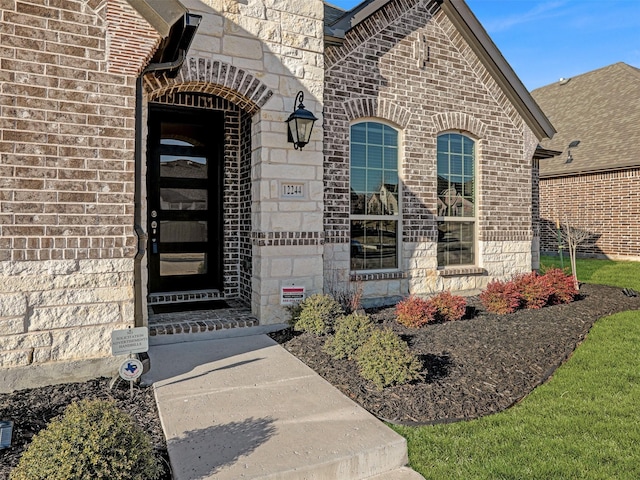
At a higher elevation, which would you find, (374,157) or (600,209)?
(374,157)

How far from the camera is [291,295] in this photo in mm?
5730

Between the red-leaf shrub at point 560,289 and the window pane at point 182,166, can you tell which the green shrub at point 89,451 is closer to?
the window pane at point 182,166

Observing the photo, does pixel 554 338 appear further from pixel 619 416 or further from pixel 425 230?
pixel 425 230

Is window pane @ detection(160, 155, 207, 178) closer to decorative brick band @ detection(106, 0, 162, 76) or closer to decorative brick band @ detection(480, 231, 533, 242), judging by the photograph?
decorative brick band @ detection(106, 0, 162, 76)

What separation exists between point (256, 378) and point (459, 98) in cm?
647

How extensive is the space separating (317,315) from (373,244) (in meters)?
2.24

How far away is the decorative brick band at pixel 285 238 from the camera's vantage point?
562 centimetres

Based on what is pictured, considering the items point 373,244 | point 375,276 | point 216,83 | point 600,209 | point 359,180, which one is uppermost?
point 216,83

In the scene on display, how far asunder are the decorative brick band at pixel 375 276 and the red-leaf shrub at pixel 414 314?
39.6 inches

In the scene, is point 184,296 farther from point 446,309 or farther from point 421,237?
point 421,237

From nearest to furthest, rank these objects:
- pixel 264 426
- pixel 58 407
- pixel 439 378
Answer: pixel 264 426 → pixel 58 407 → pixel 439 378

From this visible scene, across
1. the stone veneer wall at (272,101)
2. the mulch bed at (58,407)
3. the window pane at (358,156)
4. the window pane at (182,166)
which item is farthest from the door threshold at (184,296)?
the window pane at (358,156)

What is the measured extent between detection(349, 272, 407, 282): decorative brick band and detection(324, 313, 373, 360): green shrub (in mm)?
1862

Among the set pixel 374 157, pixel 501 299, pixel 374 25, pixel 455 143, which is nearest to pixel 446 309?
pixel 501 299
